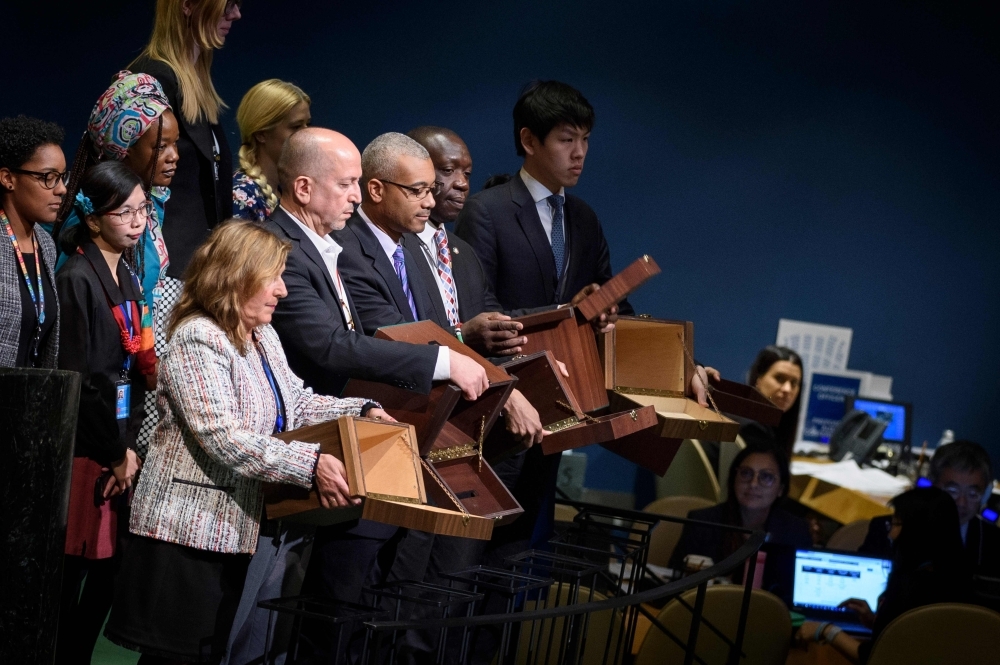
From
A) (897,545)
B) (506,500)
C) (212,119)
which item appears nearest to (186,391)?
(506,500)

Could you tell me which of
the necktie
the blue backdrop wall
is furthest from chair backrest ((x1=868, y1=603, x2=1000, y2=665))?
the blue backdrop wall

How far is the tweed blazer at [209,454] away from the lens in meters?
2.38

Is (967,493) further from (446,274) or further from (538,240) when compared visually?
(446,274)

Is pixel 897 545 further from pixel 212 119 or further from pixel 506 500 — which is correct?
pixel 212 119

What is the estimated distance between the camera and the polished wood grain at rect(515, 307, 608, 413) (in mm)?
3166

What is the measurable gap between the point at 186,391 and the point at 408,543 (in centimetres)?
94

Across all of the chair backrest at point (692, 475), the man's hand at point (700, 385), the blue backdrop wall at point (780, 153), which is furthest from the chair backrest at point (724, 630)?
the blue backdrop wall at point (780, 153)

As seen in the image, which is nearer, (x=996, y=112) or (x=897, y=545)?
(x=897, y=545)

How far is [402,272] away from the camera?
3.22 m

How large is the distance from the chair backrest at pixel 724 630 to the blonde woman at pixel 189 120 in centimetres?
173

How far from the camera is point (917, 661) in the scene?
353 centimetres

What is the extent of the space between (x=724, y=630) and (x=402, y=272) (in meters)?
1.47

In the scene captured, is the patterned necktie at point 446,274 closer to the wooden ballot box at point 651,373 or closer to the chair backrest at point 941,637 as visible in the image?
the wooden ballot box at point 651,373

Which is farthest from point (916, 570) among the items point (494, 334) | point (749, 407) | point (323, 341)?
point (323, 341)
